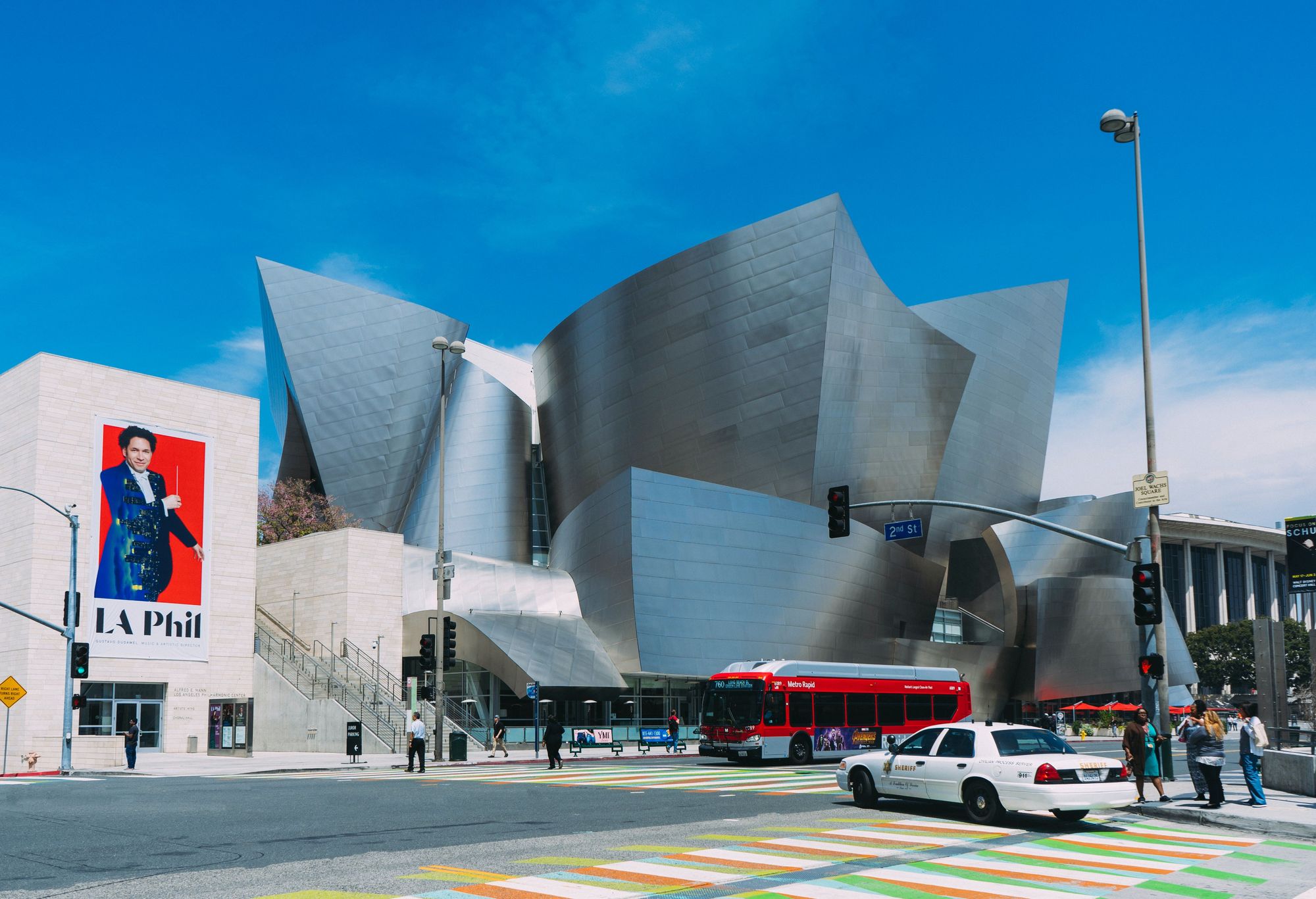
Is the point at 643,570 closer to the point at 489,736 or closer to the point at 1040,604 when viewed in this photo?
the point at 489,736

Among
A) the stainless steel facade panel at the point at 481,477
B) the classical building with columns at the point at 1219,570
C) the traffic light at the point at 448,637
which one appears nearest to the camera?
the traffic light at the point at 448,637

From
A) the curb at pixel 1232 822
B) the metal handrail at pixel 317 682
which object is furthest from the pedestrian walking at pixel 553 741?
the curb at pixel 1232 822

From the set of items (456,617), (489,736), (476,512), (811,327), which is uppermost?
(811,327)

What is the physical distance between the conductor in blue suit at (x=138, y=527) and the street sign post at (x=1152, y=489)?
37.3 meters

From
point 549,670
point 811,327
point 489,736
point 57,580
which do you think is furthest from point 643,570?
point 57,580

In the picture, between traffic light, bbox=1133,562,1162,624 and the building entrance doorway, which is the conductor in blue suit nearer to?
the building entrance doorway

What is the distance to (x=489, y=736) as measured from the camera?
47.4 metres

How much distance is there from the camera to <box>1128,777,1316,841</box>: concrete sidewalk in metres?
15.1

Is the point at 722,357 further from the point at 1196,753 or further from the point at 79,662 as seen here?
the point at 1196,753

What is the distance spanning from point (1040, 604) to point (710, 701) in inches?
1304

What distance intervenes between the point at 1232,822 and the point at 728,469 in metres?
43.0

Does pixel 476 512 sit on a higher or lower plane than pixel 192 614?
higher

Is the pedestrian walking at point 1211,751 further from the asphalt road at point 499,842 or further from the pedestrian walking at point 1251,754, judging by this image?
the asphalt road at point 499,842

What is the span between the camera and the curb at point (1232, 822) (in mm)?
14891
